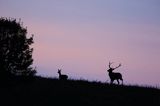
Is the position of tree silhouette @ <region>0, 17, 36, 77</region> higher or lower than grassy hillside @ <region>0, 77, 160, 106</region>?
higher

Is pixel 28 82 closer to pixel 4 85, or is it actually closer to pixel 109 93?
pixel 4 85

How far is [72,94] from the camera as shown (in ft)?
143

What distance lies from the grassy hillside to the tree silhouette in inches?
47.9

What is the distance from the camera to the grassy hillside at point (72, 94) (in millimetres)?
41781

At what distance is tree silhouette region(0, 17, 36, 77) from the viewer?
1726 inches

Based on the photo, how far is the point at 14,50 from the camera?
146 feet

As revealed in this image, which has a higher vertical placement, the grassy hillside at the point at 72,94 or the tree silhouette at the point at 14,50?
the tree silhouette at the point at 14,50

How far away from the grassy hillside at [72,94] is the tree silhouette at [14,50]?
1.22 metres

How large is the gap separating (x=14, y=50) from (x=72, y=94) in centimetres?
629

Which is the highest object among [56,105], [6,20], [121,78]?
[6,20]

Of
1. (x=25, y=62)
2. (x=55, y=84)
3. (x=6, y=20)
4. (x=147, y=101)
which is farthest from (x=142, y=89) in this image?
(x=6, y=20)

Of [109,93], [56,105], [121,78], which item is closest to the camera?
[56,105]

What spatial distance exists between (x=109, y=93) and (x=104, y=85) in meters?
2.28

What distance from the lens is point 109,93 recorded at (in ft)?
144
